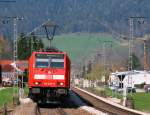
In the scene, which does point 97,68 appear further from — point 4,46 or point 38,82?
point 38,82

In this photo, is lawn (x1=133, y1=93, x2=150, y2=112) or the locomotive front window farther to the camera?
lawn (x1=133, y1=93, x2=150, y2=112)

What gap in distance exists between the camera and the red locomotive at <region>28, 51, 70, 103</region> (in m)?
46.6

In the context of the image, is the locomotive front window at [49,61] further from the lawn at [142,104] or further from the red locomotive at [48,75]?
the lawn at [142,104]

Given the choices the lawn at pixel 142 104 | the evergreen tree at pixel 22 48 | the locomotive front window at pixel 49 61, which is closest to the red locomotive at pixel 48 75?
the locomotive front window at pixel 49 61

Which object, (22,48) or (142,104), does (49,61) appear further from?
(22,48)

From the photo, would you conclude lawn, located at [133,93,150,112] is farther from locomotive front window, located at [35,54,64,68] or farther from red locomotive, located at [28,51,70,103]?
→ locomotive front window, located at [35,54,64,68]

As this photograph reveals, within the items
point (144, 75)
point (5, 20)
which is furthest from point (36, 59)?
point (144, 75)

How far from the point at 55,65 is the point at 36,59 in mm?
1399

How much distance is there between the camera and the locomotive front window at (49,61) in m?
47.2

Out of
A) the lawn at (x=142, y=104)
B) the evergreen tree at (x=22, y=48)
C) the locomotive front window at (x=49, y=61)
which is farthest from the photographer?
the evergreen tree at (x=22, y=48)

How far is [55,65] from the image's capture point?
47.3 m

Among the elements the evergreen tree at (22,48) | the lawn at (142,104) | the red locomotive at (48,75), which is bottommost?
the lawn at (142,104)

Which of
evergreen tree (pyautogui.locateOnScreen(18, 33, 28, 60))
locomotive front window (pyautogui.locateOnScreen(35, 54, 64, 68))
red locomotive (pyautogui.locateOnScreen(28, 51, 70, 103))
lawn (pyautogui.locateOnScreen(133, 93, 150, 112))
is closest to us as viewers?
red locomotive (pyautogui.locateOnScreen(28, 51, 70, 103))

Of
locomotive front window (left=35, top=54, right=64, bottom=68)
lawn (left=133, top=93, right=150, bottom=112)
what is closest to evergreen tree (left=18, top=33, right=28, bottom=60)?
lawn (left=133, top=93, right=150, bottom=112)
